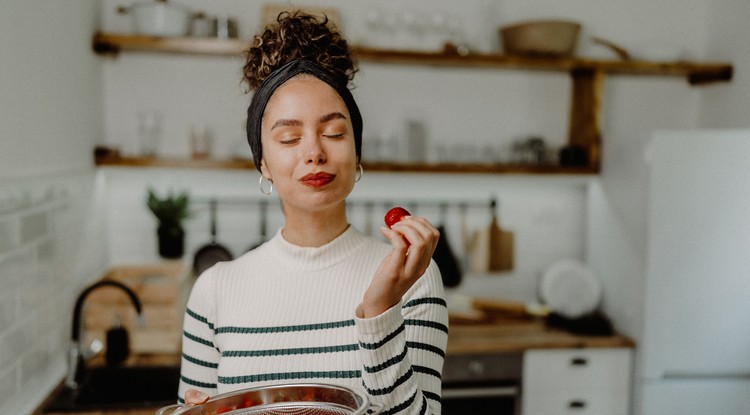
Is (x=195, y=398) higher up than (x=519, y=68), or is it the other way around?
(x=519, y=68)

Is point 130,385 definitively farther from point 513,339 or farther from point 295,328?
point 513,339

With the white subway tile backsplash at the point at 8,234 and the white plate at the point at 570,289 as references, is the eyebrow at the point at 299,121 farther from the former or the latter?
the white plate at the point at 570,289

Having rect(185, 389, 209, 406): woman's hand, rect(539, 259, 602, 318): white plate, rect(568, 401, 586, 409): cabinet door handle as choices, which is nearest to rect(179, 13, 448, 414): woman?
rect(185, 389, 209, 406): woman's hand

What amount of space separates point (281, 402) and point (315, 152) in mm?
368

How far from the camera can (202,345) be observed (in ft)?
3.77

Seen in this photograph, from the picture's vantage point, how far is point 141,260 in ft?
9.25

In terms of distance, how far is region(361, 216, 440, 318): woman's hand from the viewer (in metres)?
0.78

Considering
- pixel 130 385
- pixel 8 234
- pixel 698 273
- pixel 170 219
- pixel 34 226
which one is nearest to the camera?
pixel 8 234

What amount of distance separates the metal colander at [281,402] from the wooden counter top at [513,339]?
1.68 m

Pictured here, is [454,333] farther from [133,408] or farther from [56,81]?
[56,81]

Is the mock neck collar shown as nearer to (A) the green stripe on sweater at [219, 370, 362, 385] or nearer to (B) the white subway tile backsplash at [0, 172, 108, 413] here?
(A) the green stripe on sweater at [219, 370, 362, 385]

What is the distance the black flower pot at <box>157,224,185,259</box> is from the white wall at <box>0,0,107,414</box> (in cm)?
28

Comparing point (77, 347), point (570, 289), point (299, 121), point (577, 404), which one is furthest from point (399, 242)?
point (570, 289)

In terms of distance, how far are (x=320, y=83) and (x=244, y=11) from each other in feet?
6.51
